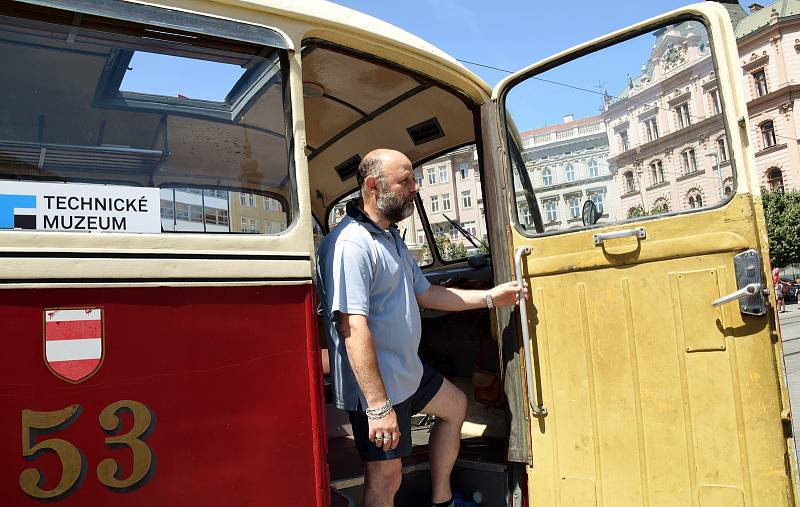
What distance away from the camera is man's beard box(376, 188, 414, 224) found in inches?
101

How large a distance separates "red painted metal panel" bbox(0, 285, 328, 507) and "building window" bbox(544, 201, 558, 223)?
1.24 meters

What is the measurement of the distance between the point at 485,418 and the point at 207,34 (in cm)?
276

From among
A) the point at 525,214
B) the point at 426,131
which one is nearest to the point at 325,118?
the point at 426,131

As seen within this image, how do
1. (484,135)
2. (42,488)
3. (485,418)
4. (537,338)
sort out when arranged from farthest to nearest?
(485,418) → (484,135) → (537,338) → (42,488)

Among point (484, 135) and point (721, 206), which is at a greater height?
point (484, 135)

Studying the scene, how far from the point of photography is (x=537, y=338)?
280cm

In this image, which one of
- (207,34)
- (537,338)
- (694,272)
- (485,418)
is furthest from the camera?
(485,418)

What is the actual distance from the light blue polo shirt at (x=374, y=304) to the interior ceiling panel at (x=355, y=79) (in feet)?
2.81

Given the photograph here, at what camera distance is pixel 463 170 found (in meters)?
3.79

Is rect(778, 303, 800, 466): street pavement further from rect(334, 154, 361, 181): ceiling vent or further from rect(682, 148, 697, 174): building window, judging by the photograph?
rect(334, 154, 361, 181): ceiling vent

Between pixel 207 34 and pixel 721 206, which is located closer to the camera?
pixel 207 34

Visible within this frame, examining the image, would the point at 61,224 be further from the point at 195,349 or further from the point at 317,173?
the point at 317,173

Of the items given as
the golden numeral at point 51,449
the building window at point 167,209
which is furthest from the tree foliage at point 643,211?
the golden numeral at point 51,449

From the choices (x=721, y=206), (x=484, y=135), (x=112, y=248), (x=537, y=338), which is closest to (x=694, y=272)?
(x=721, y=206)
